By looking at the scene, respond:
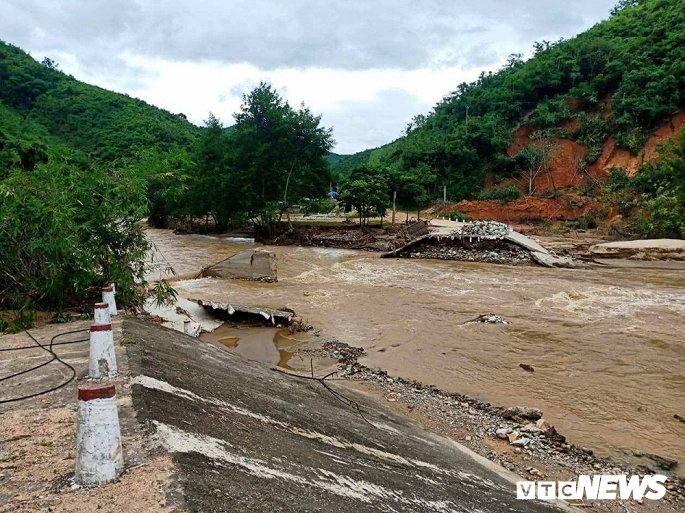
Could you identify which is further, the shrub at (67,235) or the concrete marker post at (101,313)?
the shrub at (67,235)

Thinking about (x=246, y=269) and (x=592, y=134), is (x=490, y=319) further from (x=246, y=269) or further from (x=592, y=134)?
(x=592, y=134)

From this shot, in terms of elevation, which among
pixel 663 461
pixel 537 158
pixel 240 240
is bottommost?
pixel 663 461

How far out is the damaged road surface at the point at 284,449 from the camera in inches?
106

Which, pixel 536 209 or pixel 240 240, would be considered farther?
pixel 536 209

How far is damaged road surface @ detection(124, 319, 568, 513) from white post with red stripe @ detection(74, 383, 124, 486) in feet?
1.20

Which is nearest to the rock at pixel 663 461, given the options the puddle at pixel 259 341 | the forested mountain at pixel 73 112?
the puddle at pixel 259 341

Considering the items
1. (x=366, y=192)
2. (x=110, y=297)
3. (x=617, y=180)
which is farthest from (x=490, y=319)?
(x=617, y=180)

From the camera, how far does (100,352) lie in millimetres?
3826

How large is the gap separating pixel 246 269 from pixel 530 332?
11.1 meters

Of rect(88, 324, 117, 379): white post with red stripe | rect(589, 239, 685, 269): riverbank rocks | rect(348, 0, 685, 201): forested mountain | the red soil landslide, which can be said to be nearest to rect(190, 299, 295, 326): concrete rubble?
rect(88, 324, 117, 379): white post with red stripe

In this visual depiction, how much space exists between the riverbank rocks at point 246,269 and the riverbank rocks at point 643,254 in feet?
53.2

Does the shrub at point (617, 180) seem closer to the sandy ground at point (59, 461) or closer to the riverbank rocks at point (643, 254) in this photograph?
the riverbank rocks at point (643, 254)

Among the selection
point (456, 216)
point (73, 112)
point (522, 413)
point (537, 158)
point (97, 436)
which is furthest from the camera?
point (73, 112)

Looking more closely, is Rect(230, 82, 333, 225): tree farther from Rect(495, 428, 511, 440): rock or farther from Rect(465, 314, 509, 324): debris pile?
Rect(495, 428, 511, 440): rock
